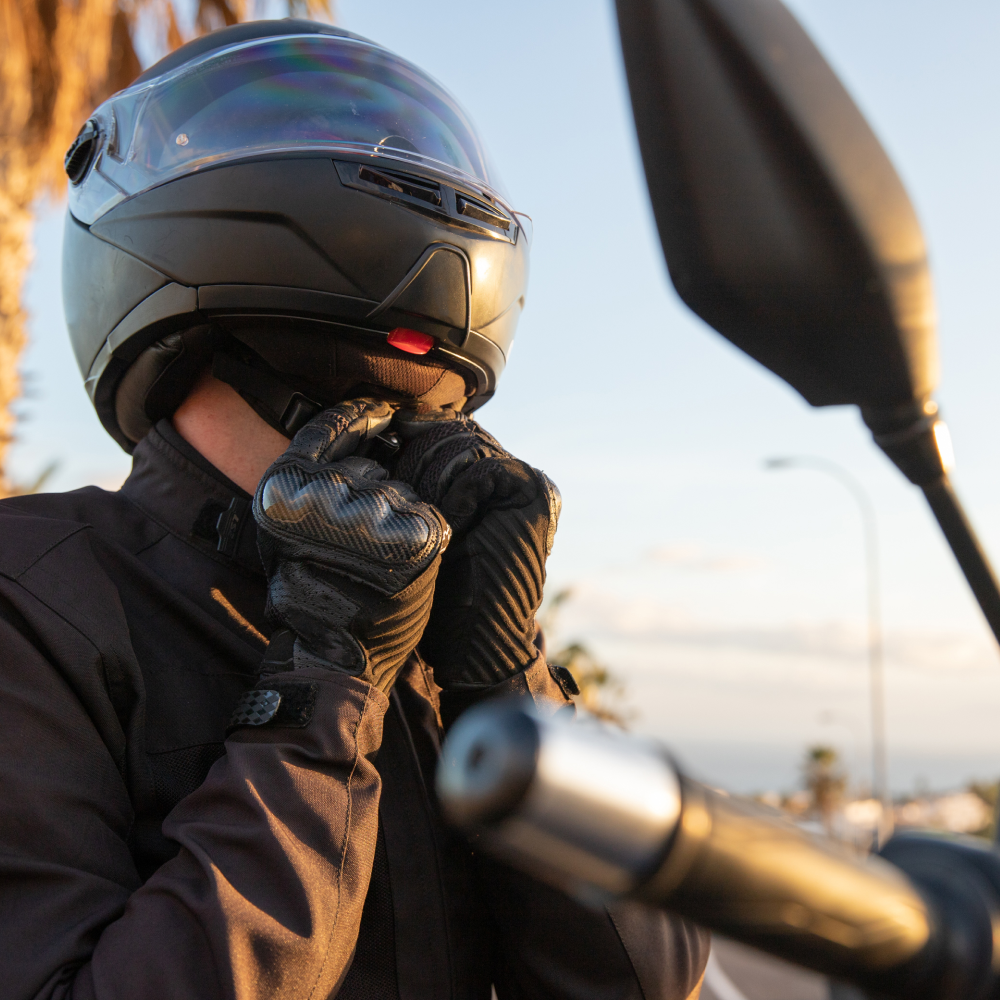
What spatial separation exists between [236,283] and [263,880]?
1028mm

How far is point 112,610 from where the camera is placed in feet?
4.68

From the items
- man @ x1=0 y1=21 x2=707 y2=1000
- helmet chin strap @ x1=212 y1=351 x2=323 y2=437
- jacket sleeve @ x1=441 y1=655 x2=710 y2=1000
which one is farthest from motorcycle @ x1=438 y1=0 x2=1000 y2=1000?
helmet chin strap @ x1=212 y1=351 x2=323 y2=437

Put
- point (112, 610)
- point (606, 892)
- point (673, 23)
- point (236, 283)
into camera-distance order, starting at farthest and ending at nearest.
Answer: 1. point (236, 283)
2. point (112, 610)
3. point (673, 23)
4. point (606, 892)

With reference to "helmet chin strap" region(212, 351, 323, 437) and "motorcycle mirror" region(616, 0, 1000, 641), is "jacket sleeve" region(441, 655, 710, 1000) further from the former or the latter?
"motorcycle mirror" region(616, 0, 1000, 641)

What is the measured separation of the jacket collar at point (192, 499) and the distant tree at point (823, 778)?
38.4 meters

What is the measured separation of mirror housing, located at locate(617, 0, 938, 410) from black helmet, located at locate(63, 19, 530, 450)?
1.19 metres

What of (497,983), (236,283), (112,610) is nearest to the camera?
(112,610)

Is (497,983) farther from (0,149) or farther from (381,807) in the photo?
(0,149)

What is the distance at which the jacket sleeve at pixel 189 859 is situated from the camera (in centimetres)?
109

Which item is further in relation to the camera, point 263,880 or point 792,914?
point 263,880

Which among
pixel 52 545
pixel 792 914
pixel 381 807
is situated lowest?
pixel 381 807

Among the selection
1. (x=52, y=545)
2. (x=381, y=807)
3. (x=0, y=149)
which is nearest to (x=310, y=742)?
(x=381, y=807)

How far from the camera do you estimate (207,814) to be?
1.22 metres

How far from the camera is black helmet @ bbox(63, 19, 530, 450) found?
5.73 ft
